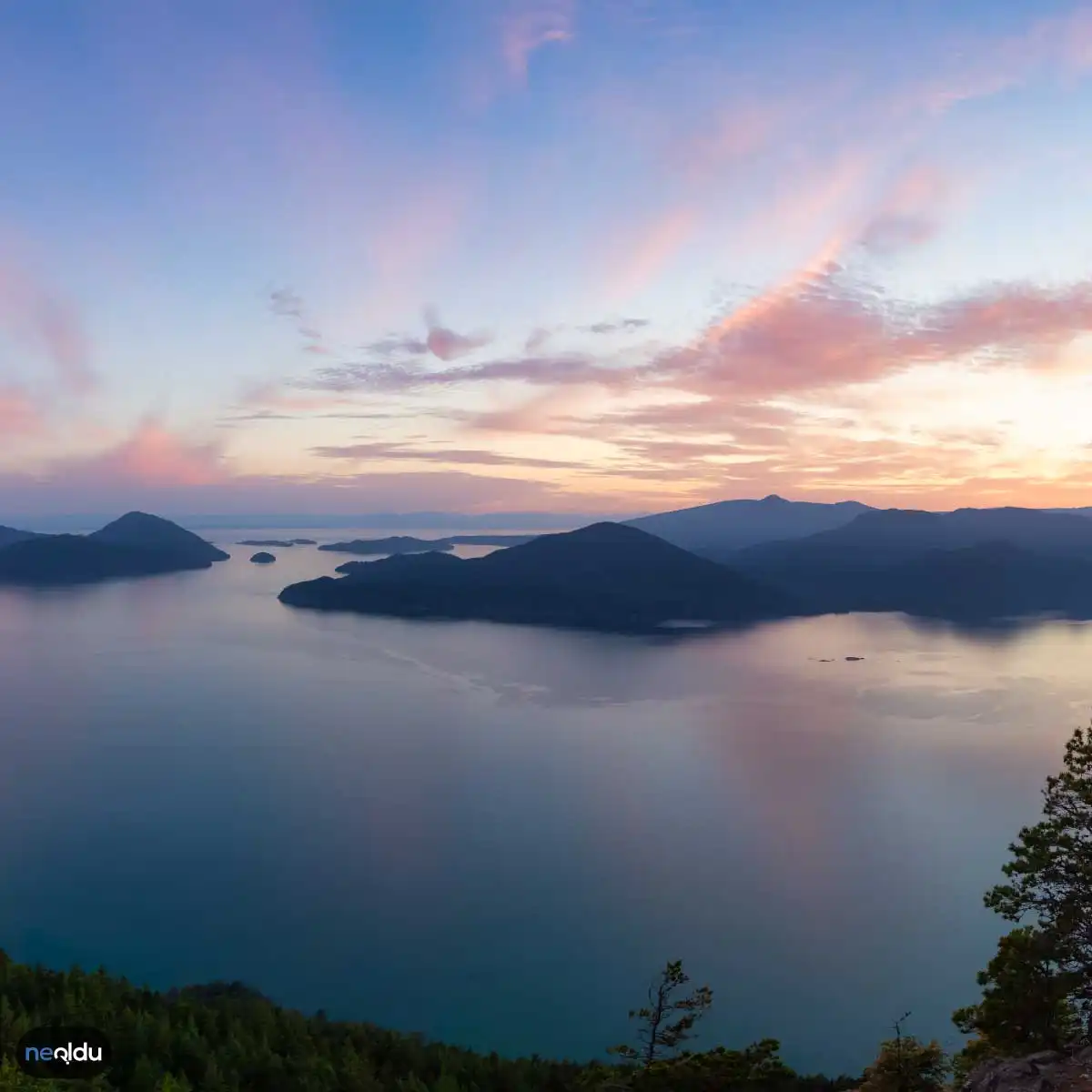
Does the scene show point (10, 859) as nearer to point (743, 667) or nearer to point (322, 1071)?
point (322, 1071)

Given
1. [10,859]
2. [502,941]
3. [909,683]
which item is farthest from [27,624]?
[909,683]

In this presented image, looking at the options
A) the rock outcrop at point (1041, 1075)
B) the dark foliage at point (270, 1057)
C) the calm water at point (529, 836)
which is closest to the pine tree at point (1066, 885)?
the rock outcrop at point (1041, 1075)

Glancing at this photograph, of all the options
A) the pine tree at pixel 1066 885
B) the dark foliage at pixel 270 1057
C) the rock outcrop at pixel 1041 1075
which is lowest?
the dark foliage at pixel 270 1057

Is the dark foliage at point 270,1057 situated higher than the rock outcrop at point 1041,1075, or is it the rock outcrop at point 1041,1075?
the rock outcrop at point 1041,1075

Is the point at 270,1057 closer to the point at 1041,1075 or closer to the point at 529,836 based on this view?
the point at 1041,1075

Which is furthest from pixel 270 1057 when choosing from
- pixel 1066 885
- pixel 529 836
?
pixel 529 836

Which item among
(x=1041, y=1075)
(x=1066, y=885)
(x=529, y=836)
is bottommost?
(x=529, y=836)

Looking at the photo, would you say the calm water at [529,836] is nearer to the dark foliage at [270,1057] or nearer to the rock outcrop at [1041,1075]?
the dark foliage at [270,1057]

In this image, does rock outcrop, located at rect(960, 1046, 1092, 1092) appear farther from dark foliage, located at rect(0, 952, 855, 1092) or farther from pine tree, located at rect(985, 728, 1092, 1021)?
dark foliage, located at rect(0, 952, 855, 1092)

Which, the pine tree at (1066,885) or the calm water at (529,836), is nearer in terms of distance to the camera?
the pine tree at (1066,885)
